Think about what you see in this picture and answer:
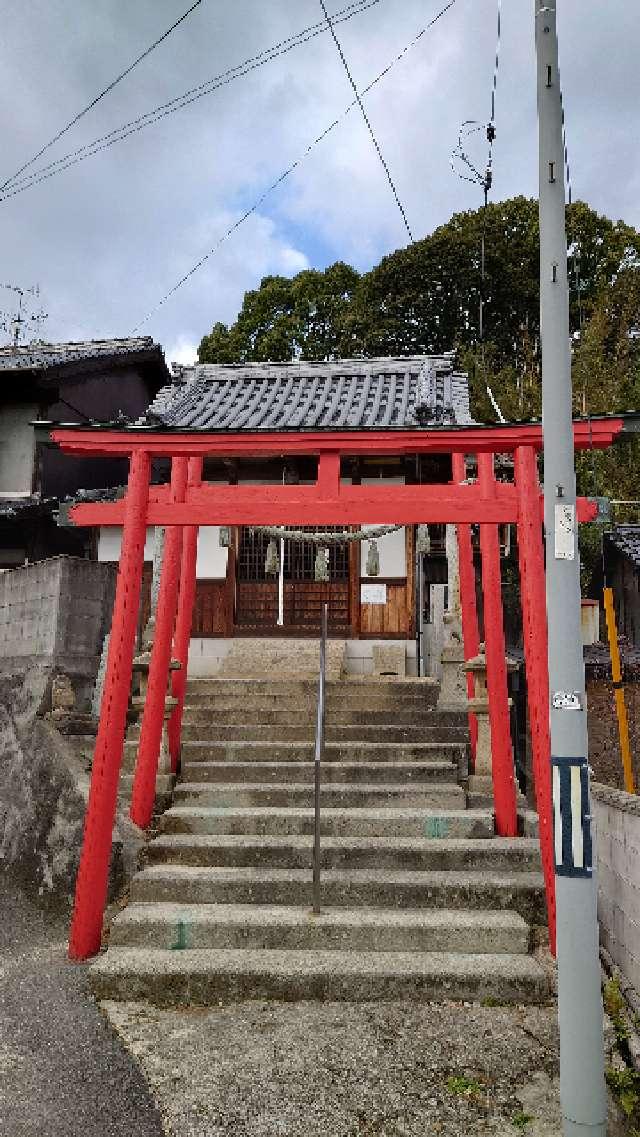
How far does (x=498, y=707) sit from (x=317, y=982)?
11.4ft

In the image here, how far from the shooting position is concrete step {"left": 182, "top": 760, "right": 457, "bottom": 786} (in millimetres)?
8492

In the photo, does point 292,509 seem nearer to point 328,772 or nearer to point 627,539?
point 328,772

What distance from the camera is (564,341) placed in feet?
14.1

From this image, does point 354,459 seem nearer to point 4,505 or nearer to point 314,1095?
point 4,505

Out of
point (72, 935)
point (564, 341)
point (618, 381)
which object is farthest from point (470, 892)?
point (618, 381)

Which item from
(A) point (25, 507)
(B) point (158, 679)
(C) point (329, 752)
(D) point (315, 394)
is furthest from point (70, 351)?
(C) point (329, 752)

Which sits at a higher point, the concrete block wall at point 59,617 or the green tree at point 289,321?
the green tree at point 289,321

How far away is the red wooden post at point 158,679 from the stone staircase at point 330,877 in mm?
444

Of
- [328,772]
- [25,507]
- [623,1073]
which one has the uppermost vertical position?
[25,507]

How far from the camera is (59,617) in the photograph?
35.4 feet

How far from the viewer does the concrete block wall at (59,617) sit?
10.8m

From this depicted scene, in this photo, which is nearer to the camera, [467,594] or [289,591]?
[467,594]

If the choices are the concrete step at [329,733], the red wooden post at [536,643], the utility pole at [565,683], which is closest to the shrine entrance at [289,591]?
the concrete step at [329,733]

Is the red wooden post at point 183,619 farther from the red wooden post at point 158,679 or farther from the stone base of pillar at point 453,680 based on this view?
the stone base of pillar at point 453,680
